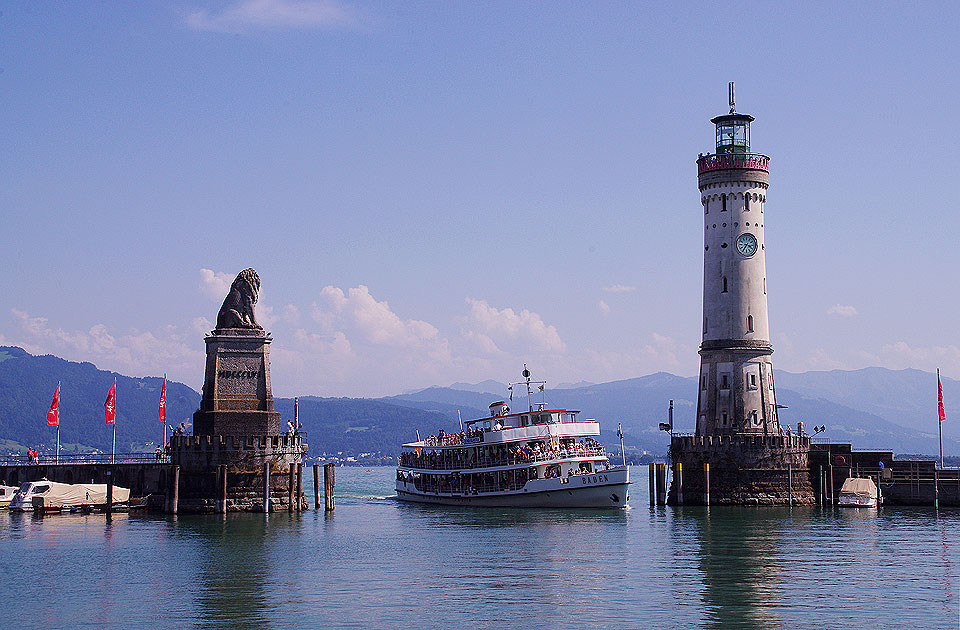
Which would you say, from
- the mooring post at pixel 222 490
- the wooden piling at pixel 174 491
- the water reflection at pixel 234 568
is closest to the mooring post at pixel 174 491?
the wooden piling at pixel 174 491

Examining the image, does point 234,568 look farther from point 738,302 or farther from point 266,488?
point 738,302

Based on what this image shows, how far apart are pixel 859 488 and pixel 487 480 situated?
28072mm

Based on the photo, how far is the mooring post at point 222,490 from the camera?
75812 mm

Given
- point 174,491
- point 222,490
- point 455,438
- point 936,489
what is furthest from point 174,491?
point 936,489

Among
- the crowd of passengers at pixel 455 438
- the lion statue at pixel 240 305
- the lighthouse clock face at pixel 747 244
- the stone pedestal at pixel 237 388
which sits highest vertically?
the lighthouse clock face at pixel 747 244

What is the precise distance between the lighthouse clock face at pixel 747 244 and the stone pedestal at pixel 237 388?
115 ft

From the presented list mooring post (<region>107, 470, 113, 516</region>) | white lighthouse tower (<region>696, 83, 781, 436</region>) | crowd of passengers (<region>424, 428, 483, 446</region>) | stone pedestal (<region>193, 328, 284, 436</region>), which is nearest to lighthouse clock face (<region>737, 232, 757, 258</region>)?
white lighthouse tower (<region>696, 83, 781, 436</region>)

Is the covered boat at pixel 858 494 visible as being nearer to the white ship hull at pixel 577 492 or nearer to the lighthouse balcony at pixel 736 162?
the white ship hull at pixel 577 492

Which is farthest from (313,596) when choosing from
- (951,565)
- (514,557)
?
(951,565)

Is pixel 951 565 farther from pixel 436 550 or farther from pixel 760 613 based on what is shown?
pixel 436 550

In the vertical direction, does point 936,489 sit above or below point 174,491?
below

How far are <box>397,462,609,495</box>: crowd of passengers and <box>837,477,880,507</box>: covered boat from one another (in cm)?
1805

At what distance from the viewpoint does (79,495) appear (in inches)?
3236

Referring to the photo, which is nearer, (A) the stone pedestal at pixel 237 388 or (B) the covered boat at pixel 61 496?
(A) the stone pedestal at pixel 237 388
